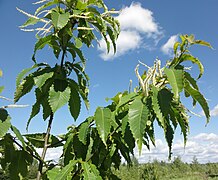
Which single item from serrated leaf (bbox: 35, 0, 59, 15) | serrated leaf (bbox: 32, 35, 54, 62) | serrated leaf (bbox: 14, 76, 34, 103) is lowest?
serrated leaf (bbox: 14, 76, 34, 103)

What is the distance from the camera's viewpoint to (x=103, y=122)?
1.29 meters

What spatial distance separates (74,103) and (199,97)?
636 millimetres

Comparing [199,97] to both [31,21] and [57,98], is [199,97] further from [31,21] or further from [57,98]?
[31,21]

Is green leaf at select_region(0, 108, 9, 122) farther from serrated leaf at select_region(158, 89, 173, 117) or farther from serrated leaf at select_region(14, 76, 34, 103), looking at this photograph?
serrated leaf at select_region(158, 89, 173, 117)

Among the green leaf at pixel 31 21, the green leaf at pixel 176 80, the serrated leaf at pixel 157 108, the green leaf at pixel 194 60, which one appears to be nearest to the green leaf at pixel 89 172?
the serrated leaf at pixel 157 108

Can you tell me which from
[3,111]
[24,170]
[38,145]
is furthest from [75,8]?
[24,170]

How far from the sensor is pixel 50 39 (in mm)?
1516

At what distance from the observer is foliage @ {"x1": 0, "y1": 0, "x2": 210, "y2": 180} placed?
3.91ft

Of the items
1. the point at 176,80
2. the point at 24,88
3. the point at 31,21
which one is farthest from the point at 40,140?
the point at 176,80

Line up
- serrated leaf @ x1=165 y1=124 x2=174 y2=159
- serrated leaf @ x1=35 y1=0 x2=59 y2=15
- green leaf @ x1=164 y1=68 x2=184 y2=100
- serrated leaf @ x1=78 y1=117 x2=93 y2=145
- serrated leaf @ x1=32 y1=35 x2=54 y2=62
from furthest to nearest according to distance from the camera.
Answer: serrated leaf @ x1=35 y1=0 x2=59 y2=15 < serrated leaf @ x1=32 y1=35 x2=54 y2=62 < serrated leaf @ x1=78 y1=117 x2=93 y2=145 < serrated leaf @ x1=165 y1=124 x2=174 y2=159 < green leaf @ x1=164 y1=68 x2=184 y2=100

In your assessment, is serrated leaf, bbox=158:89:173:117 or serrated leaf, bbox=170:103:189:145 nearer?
serrated leaf, bbox=158:89:173:117

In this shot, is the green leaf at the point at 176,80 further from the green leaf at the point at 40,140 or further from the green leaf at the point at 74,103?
the green leaf at the point at 40,140

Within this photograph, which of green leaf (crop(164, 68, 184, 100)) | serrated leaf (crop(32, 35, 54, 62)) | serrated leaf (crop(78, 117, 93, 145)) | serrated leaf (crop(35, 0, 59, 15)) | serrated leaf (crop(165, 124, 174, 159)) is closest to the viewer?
green leaf (crop(164, 68, 184, 100))

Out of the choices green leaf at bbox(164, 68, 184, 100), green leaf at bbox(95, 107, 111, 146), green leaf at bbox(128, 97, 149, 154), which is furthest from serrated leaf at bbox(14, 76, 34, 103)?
green leaf at bbox(164, 68, 184, 100)
